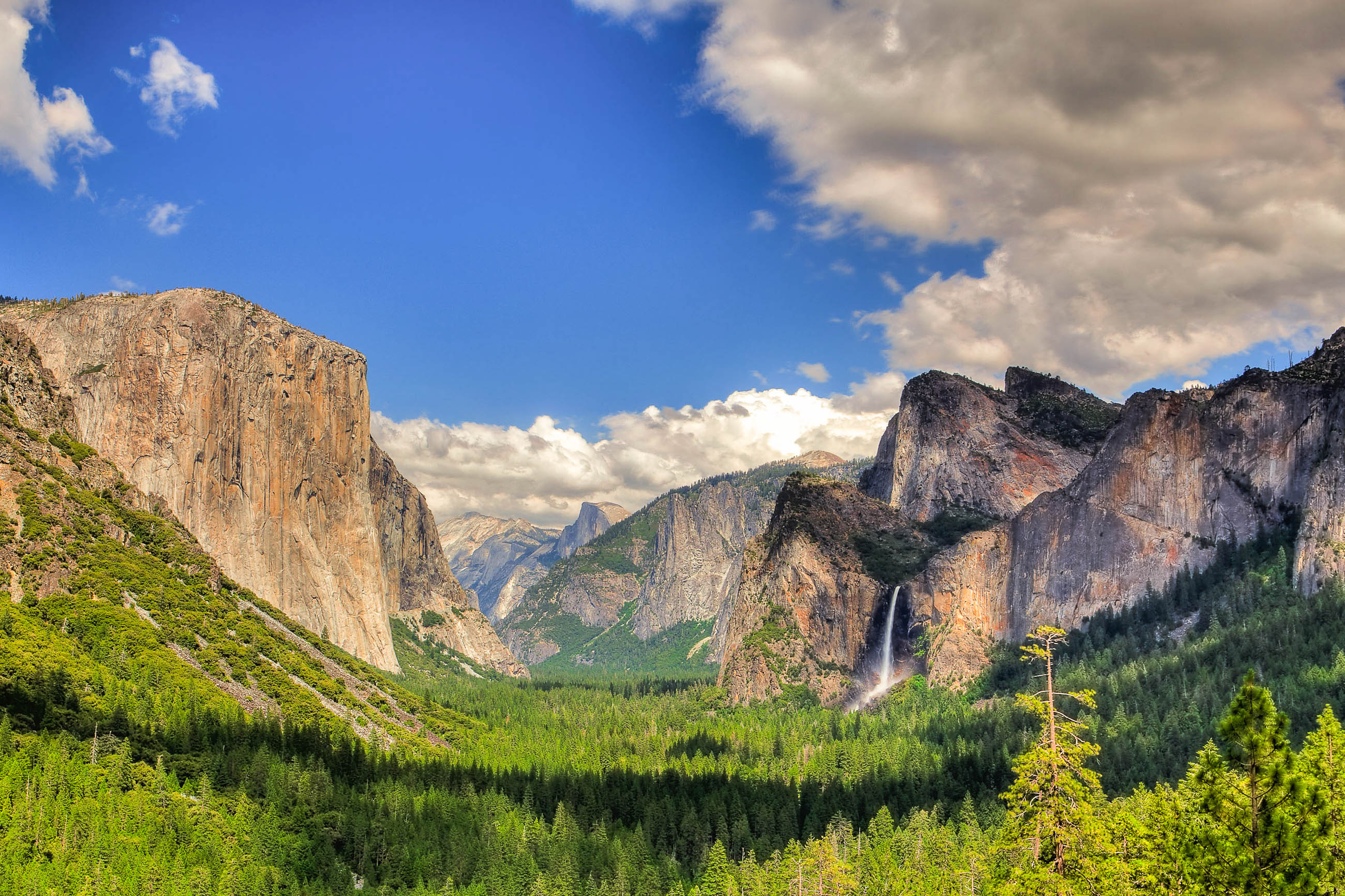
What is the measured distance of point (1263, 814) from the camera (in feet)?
104

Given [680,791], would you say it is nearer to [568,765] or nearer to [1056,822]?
[568,765]

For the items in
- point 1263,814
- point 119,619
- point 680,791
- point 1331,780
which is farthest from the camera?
point 680,791

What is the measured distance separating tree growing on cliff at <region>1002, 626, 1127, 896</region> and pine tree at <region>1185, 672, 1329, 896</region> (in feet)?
12.4

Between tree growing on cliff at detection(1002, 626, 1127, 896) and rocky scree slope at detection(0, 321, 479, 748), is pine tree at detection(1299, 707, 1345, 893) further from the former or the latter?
rocky scree slope at detection(0, 321, 479, 748)

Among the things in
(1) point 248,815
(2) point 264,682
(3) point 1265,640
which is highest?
(3) point 1265,640

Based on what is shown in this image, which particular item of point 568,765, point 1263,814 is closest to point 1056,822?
point 1263,814

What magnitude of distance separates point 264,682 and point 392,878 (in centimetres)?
5316

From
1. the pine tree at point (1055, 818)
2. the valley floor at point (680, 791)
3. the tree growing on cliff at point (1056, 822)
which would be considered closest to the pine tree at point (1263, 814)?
the valley floor at point (680, 791)

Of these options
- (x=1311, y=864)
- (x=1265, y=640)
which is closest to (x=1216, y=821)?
(x=1311, y=864)

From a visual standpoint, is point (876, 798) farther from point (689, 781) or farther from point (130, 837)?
point (130, 837)

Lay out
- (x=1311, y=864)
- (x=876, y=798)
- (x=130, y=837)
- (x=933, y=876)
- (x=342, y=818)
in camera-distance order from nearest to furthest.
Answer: (x=1311, y=864)
(x=130, y=837)
(x=933, y=876)
(x=342, y=818)
(x=876, y=798)

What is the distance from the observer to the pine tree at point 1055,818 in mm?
34219

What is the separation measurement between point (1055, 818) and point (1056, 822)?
0.16 meters

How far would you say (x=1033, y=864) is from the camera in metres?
35.5
